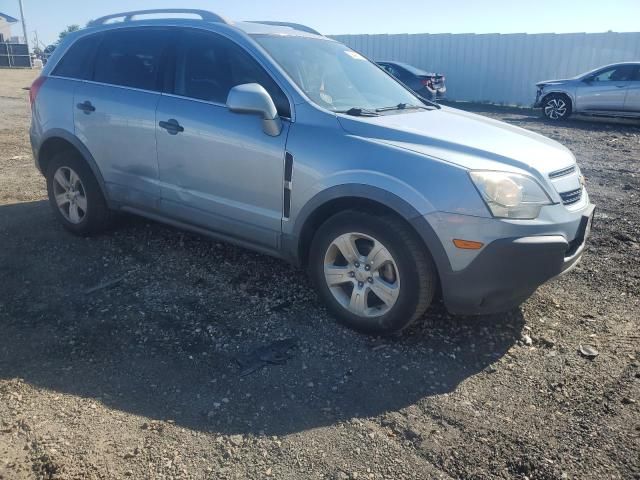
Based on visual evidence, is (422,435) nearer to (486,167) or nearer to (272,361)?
(272,361)

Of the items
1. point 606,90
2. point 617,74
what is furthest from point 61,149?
point 617,74

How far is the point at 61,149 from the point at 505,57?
61.0ft

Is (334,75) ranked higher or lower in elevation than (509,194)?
higher

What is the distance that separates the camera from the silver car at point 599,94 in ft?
44.1

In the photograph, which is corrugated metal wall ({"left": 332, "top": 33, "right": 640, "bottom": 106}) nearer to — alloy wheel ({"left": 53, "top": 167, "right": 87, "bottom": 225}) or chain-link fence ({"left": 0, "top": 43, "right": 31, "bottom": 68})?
alloy wheel ({"left": 53, "top": 167, "right": 87, "bottom": 225})

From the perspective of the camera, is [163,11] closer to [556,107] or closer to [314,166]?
[314,166]

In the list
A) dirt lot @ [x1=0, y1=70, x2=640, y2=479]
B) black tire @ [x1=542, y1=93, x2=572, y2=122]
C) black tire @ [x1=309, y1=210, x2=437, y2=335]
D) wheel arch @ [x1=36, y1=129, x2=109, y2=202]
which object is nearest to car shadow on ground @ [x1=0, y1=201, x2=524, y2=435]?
dirt lot @ [x1=0, y1=70, x2=640, y2=479]

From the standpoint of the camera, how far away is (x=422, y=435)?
2617 millimetres

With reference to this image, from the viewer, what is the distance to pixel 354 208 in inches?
134

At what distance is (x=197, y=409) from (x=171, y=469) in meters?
0.42

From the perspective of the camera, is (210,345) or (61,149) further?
(61,149)

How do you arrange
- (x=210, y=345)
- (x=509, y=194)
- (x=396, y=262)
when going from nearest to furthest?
(x=509, y=194) < (x=396, y=262) < (x=210, y=345)

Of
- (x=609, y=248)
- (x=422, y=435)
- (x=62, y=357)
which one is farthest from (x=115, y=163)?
(x=609, y=248)

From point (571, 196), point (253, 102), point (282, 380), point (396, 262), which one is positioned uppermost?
point (253, 102)
